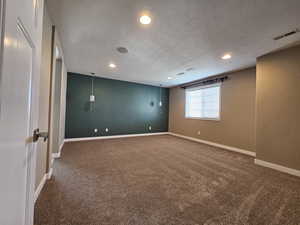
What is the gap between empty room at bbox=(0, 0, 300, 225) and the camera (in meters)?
0.74

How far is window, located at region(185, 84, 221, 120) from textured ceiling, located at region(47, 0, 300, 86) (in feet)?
5.00

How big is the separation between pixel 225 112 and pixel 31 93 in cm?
488

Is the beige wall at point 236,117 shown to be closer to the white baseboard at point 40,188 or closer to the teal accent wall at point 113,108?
the teal accent wall at point 113,108

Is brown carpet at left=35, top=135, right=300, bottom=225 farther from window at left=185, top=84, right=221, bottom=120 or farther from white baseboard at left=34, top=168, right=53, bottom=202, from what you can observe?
window at left=185, top=84, right=221, bottom=120

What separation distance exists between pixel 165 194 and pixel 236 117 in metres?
3.49

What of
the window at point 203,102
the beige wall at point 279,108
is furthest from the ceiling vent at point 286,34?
the window at point 203,102

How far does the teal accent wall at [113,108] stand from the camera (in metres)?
5.06

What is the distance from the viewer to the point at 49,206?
160 cm

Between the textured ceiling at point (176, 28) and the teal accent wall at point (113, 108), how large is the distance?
1.88m

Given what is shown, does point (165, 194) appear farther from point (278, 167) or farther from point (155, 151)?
point (278, 167)

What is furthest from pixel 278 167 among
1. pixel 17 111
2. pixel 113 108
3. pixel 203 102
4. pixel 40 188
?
pixel 113 108

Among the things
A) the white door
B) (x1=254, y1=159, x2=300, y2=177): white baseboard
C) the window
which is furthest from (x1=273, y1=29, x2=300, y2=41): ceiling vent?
the white door

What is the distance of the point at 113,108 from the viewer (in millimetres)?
5797

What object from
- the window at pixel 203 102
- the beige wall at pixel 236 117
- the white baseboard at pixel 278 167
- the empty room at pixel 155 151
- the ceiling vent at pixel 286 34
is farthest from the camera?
the window at pixel 203 102
